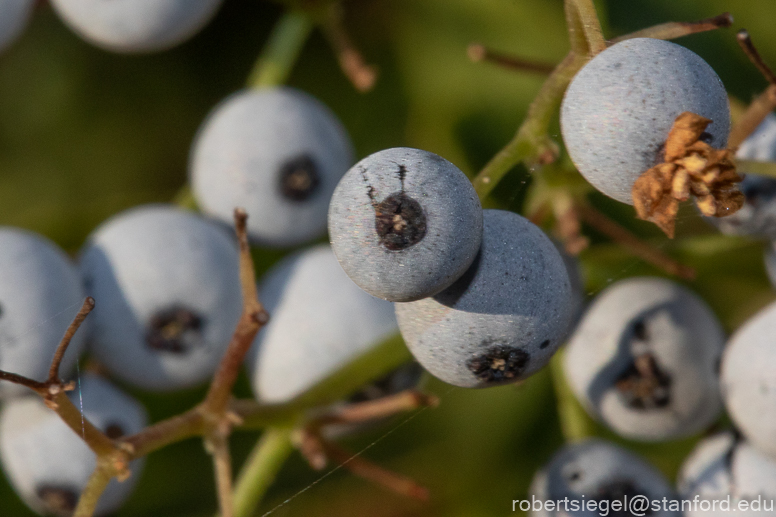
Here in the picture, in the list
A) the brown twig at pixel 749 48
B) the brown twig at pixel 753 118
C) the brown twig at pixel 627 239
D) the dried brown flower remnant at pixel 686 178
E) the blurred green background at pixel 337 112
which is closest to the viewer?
the dried brown flower remnant at pixel 686 178

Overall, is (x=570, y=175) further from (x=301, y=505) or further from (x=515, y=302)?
(x=301, y=505)

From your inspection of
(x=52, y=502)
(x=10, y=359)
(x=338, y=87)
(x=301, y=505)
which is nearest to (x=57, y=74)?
(x=338, y=87)

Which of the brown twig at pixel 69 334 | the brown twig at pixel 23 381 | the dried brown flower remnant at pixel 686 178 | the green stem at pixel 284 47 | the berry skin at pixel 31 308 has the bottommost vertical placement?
the berry skin at pixel 31 308

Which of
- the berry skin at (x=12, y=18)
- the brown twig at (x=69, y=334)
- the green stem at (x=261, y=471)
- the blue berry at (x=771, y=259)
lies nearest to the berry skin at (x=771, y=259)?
the blue berry at (x=771, y=259)

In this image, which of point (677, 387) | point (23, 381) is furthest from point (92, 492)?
point (677, 387)

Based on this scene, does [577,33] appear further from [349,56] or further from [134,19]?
[134,19]

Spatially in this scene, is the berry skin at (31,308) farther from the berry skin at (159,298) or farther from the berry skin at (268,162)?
the berry skin at (268,162)
